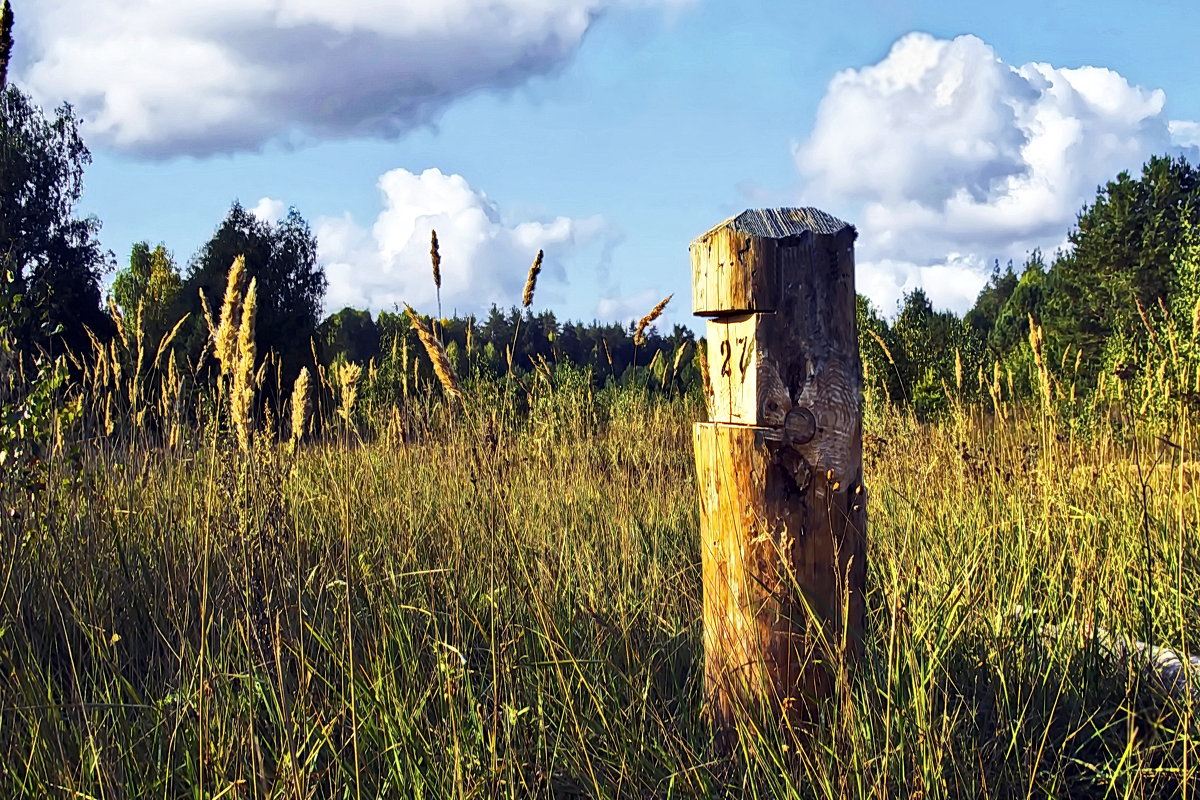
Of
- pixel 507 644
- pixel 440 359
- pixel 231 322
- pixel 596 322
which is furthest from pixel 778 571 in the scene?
pixel 596 322

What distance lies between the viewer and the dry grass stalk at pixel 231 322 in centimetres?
241

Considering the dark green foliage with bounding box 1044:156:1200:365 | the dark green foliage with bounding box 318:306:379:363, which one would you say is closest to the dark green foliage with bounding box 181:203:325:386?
the dark green foliage with bounding box 318:306:379:363

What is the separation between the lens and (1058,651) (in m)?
2.54

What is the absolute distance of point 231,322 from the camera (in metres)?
2.48

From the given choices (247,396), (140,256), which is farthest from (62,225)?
(247,396)

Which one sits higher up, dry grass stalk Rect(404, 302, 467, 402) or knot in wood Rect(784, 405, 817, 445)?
dry grass stalk Rect(404, 302, 467, 402)

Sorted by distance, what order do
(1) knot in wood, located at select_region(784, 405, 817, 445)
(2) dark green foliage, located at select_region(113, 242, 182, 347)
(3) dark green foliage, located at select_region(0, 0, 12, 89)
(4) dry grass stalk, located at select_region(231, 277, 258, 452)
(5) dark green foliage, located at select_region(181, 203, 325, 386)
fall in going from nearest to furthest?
(4) dry grass stalk, located at select_region(231, 277, 258, 452)
(1) knot in wood, located at select_region(784, 405, 817, 445)
(3) dark green foliage, located at select_region(0, 0, 12, 89)
(5) dark green foliage, located at select_region(181, 203, 325, 386)
(2) dark green foliage, located at select_region(113, 242, 182, 347)

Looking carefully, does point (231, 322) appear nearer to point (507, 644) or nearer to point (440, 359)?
point (440, 359)

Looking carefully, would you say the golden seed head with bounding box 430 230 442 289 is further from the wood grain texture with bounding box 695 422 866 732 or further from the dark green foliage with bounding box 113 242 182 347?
the dark green foliage with bounding box 113 242 182 347

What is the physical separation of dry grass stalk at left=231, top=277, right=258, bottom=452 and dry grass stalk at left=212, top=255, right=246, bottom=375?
0.03 m

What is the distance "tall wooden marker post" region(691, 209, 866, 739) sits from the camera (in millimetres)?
2312

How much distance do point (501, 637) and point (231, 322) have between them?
3.67 feet

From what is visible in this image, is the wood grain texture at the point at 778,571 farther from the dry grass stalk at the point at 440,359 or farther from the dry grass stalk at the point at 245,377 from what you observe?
the dry grass stalk at the point at 245,377

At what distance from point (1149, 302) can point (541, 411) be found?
16.3m
